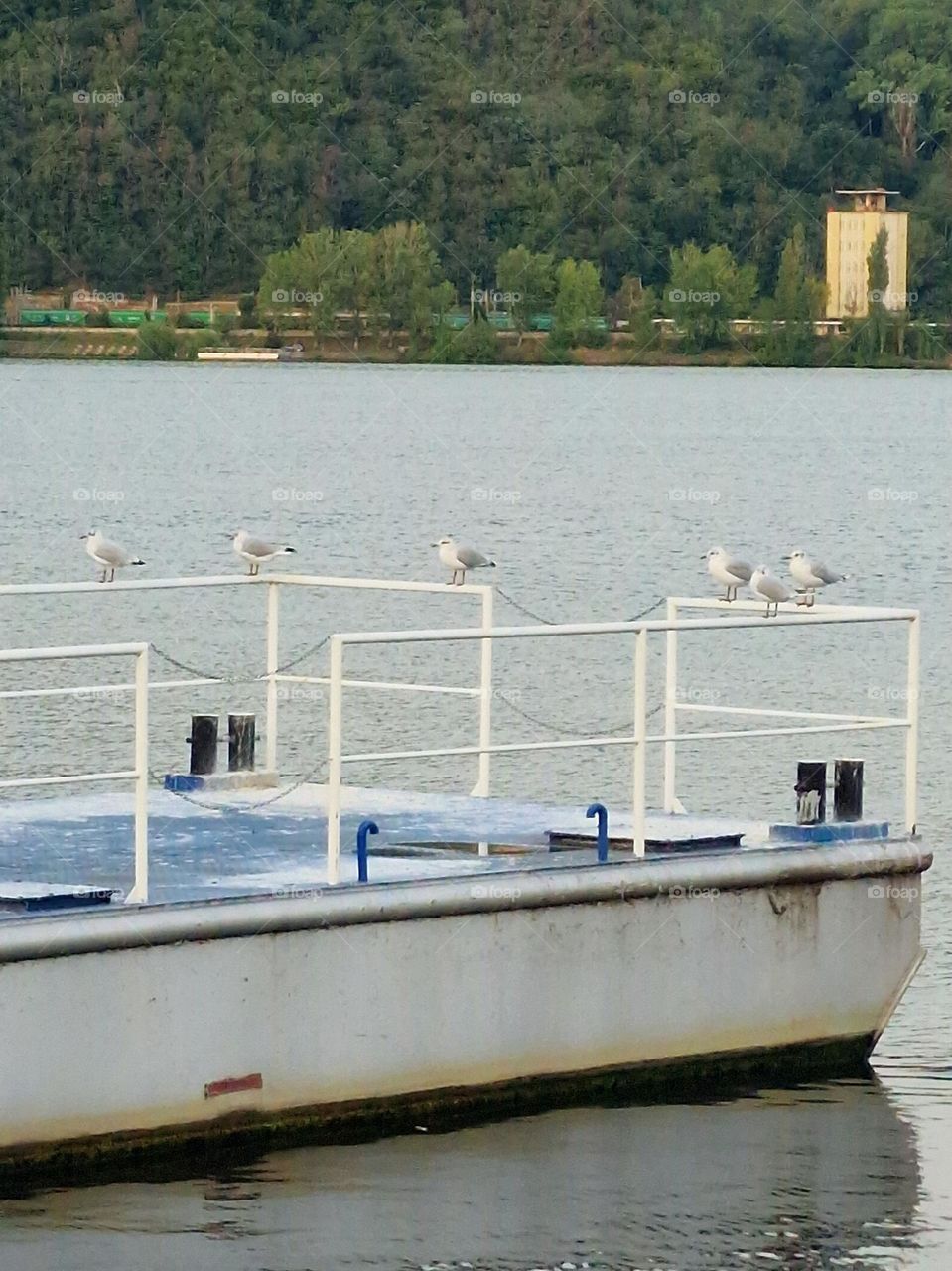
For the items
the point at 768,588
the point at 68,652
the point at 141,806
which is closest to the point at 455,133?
the point at 768,588

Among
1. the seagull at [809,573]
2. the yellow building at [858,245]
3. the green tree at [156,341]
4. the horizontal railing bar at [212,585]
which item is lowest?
the horizontal railing bar at [212,585]

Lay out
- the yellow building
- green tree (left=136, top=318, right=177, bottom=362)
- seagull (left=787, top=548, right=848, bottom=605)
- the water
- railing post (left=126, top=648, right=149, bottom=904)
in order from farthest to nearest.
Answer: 1. green tree (left=136, top=318, right=177, bottom=362)
2. the yellow building
3. seagull (left=787, top=548, right=848, bottom=605)
4. the water
5. railing post (left=126, top=648, right=149, bottom=904)

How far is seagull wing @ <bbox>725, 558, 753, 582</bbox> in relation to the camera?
1455cm

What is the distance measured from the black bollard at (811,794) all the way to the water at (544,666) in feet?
3.60

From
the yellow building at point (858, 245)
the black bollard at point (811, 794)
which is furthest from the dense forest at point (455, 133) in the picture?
the black bollard at point (811, 794)

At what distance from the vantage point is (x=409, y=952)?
12.2 meters

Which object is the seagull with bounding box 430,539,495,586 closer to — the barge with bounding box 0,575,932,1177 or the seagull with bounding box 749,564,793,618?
the barge with bounding box 0,575,932,1177

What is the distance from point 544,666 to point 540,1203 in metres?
29.1

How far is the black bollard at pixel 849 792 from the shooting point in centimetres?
1405

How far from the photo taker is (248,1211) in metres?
11.7

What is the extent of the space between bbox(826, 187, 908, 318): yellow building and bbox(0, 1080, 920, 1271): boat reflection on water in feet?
471

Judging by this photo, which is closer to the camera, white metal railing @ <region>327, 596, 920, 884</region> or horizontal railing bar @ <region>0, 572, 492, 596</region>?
white metal railing @ <region>327, 596, 920, 884</region>

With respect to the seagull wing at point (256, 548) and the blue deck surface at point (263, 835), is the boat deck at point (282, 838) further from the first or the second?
the seagull wing at point (256, 548)

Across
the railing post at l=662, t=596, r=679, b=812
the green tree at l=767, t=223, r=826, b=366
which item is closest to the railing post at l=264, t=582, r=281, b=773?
the railing post at l=662, t=596, r=679, b=812
